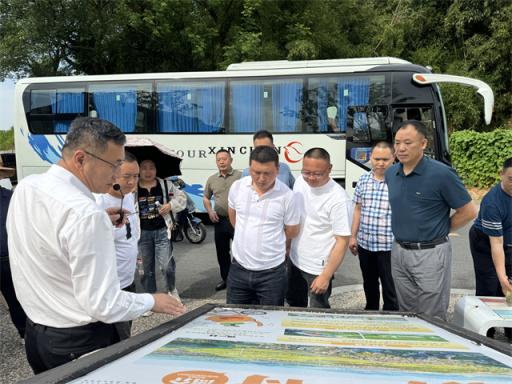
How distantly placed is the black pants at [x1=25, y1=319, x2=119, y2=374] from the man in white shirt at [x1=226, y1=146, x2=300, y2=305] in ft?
4.35

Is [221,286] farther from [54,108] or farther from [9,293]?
[54,108]

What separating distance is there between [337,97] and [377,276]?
5765mm

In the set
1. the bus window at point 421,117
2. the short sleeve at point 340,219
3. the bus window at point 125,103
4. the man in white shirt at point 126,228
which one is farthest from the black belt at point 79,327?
the bus window at point 125,103

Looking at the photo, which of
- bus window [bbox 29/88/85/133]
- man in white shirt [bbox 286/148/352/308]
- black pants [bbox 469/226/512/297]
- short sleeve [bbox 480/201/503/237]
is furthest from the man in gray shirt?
bus window [bbox 29/88/85/133]

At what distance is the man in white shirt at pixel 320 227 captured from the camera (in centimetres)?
305

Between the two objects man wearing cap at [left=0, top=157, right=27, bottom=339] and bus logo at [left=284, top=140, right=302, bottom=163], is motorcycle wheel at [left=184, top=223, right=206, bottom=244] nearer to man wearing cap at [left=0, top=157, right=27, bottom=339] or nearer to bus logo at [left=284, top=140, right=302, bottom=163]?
bus logo at [left=284, top=140, right=302, bottom=163]

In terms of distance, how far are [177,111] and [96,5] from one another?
909 centimetres

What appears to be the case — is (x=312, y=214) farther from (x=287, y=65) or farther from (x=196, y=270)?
(x=287, y=65)

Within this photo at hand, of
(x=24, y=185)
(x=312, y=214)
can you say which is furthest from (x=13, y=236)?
(x=312, y=214)

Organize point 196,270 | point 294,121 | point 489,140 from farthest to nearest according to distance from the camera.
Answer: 1. point 489,140
2. point 294,121
3. point 196,270

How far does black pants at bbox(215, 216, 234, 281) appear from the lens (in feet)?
17.9

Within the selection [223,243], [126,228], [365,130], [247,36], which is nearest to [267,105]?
[365,130]

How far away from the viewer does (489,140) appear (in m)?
13.1

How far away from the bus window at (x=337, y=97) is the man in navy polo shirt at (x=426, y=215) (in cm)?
624
